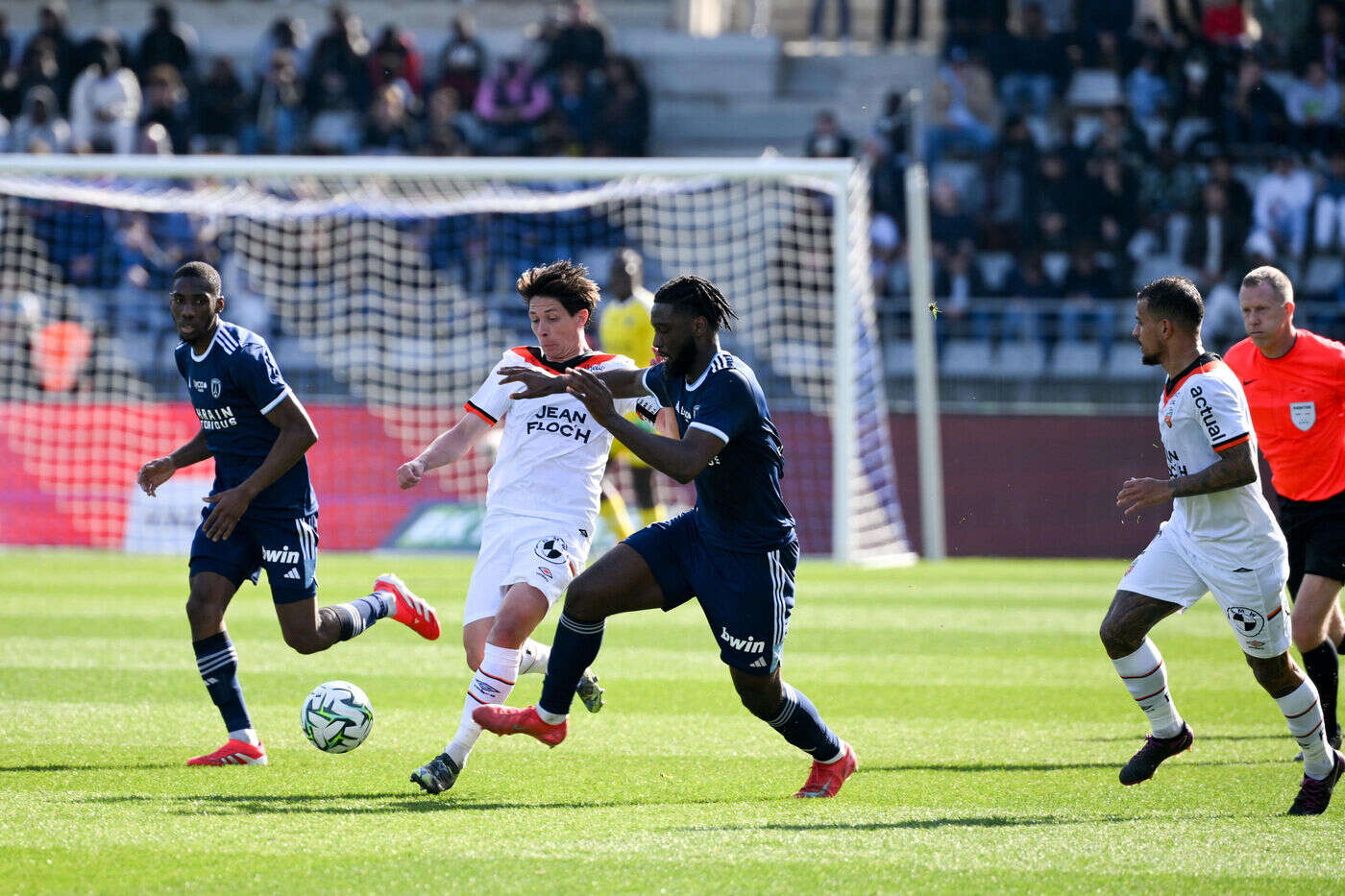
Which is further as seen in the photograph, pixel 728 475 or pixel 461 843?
pixel 728 475

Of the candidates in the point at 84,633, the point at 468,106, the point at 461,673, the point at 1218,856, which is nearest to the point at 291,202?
the point at 468,106

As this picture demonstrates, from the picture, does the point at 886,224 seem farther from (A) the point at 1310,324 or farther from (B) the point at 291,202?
(B) the point at 291,202

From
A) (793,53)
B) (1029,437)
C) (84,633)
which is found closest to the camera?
(84,633)

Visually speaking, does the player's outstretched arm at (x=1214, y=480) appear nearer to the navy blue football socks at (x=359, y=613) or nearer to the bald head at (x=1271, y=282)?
the bald head at (x=1271, y=282)

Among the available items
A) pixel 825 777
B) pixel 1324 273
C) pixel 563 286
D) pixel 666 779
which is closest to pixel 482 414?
pixel 563 286

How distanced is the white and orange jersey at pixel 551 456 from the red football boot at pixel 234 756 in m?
1.38

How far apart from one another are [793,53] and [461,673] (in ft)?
60.5

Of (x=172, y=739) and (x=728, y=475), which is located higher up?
(x=728, y=475)

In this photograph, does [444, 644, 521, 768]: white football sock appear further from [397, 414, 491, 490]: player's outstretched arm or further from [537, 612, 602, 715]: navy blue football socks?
[397, 414, 491, 490]: player's outstretched arm

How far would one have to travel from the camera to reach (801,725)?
616 cm

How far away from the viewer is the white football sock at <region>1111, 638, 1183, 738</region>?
668 cm

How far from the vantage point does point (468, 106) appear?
2330cm

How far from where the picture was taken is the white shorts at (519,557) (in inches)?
263

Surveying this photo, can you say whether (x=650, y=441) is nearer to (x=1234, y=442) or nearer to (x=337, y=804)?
(x=337, y=804)
